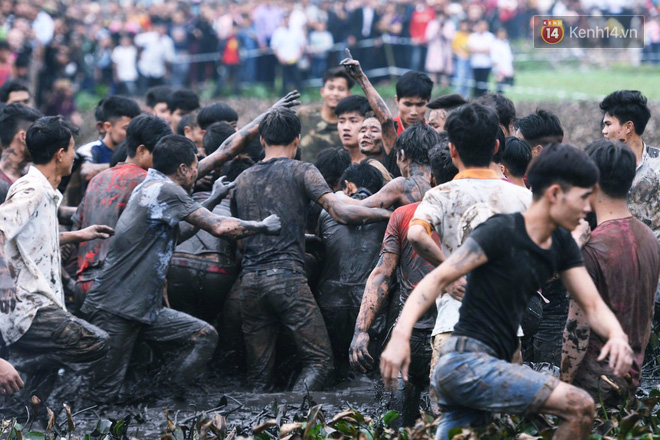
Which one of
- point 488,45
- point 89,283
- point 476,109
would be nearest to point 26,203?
point 89,283

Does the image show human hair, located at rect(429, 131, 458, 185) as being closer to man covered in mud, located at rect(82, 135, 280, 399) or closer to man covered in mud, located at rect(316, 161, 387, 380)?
man covered in mud, located at rect(82, 135, 280, 399)

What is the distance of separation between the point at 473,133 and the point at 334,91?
5612mm

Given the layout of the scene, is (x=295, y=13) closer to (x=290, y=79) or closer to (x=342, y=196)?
(x=290, y=79)

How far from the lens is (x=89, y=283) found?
7.64 m

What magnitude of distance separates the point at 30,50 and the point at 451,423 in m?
15.1

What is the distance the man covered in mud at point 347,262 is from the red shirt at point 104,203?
1658mm

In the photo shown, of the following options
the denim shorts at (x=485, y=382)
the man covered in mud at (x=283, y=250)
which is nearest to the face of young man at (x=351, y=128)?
the man covered in mud at (x=283, y=250)

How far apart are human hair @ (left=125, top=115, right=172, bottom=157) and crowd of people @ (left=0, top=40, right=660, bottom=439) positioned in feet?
0.05

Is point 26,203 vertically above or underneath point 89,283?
above

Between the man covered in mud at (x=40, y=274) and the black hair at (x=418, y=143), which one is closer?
the man covered in mud at (x=40, y=274)

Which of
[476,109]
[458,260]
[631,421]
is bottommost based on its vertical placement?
[631,421]

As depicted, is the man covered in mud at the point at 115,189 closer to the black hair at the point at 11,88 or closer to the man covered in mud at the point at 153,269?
the man covered in mud at the point at 153,269

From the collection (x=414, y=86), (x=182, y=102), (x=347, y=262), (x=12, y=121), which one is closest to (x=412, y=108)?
(x=414, y=86)

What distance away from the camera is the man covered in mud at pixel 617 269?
550cm
